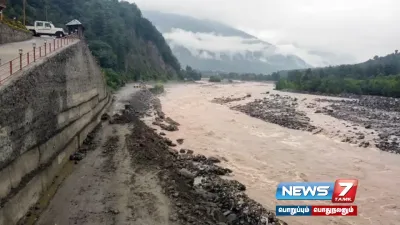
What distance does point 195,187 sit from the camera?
15.5 m

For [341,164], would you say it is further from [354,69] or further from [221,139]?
[354,69]

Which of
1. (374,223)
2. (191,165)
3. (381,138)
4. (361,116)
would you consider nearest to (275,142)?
(381,138)

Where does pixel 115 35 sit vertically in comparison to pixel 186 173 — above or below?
above

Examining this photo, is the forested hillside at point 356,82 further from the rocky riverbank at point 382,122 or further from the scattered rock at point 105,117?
the scattered rock at point 105,117

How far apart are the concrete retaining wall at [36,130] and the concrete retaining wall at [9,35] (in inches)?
254

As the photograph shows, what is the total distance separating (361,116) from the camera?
144 feet

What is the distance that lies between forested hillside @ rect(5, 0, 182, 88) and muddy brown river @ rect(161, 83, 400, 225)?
3066cm

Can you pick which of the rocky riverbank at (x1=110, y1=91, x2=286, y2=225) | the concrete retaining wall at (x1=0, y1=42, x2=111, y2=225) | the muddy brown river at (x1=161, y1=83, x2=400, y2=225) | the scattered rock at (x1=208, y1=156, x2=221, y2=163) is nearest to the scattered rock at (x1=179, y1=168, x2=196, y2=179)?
the rocky riverbank at (x1=110, y1=91, x2=286, y2=225)

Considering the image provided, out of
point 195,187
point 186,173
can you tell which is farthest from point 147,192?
point 186,173

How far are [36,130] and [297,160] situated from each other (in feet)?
51.7

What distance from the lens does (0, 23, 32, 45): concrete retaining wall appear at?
23.9m

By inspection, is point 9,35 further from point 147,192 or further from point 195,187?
point 195,187

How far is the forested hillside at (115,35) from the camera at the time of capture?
6512cm

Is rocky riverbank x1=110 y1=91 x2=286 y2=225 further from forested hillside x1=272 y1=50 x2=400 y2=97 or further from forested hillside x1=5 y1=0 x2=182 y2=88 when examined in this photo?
forested hillside x1=272 y1=50 x2=400 y2=97
